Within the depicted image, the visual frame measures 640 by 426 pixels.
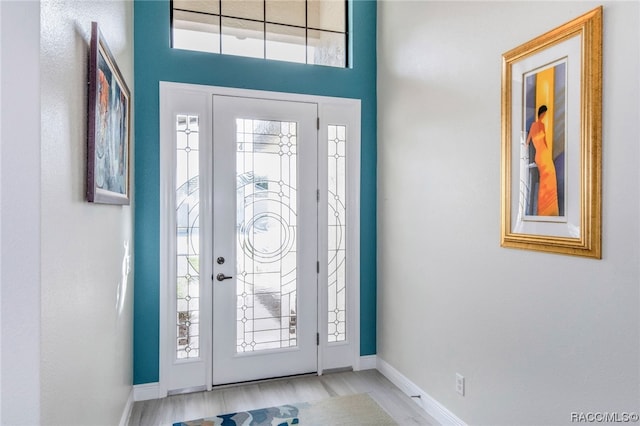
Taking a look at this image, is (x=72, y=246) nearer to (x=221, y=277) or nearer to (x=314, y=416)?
(x=221, y=277)

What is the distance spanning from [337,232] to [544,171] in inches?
68.3

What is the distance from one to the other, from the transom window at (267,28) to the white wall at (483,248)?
415mm

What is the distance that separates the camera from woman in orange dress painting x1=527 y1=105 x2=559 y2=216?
1.77 meters

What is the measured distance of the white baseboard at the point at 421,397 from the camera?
7.98ft

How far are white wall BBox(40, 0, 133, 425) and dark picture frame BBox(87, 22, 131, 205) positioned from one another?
0.09ft

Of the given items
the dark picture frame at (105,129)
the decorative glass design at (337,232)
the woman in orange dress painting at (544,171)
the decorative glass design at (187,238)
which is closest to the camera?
the dark picture frame at (105,129)

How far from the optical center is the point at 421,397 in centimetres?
271

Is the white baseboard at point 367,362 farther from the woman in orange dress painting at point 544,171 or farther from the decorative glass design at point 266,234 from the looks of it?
the woman in orange dress painting at point 544,171

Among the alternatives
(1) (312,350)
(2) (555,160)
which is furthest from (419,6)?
(1) (312,350)

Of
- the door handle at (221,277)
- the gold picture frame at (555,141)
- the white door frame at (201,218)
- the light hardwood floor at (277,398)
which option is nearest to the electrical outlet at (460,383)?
the light hardwood floor at (277,398)

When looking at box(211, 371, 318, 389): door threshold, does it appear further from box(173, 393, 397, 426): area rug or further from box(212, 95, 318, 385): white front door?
box(173, 393, 397, 426): area rug

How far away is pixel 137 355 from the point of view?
2.80 m

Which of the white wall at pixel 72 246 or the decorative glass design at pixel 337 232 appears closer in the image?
the white wall at pixel 72 246

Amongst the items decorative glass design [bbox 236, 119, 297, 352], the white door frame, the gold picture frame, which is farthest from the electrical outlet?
decorative glass design [bbox 236, 119, 297, 352]
